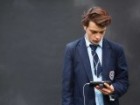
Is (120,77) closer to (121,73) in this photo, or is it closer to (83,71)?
(121,73)

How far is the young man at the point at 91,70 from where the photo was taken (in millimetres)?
3594

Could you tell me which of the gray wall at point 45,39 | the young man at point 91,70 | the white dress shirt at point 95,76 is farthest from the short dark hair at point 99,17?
the gray wall at point 45,39

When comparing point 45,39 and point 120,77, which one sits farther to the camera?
point 45,39

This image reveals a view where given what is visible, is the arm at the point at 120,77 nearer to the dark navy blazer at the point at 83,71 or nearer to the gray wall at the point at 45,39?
the dark navy blazer at the point at 83,71

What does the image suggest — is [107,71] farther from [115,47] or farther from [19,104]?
[19,104]

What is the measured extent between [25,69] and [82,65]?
1528mm

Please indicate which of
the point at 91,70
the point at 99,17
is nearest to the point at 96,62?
the point at 91,70

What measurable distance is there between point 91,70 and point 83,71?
0.06 m

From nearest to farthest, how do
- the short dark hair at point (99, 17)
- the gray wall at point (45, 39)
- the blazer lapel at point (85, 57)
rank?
the short dark hair at point (99, 17) < the blazer lapel at point (85, 57) < the gray wall at point (45, 39)

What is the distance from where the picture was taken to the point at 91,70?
3.61 metres

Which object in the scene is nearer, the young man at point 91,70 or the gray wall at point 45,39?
the young man at point 91,70

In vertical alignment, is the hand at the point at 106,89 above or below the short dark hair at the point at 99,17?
below

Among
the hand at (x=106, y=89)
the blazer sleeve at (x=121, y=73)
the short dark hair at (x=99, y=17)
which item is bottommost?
the hand at (x=106, y=89)

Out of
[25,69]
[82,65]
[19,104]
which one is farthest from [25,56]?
[82,65]
